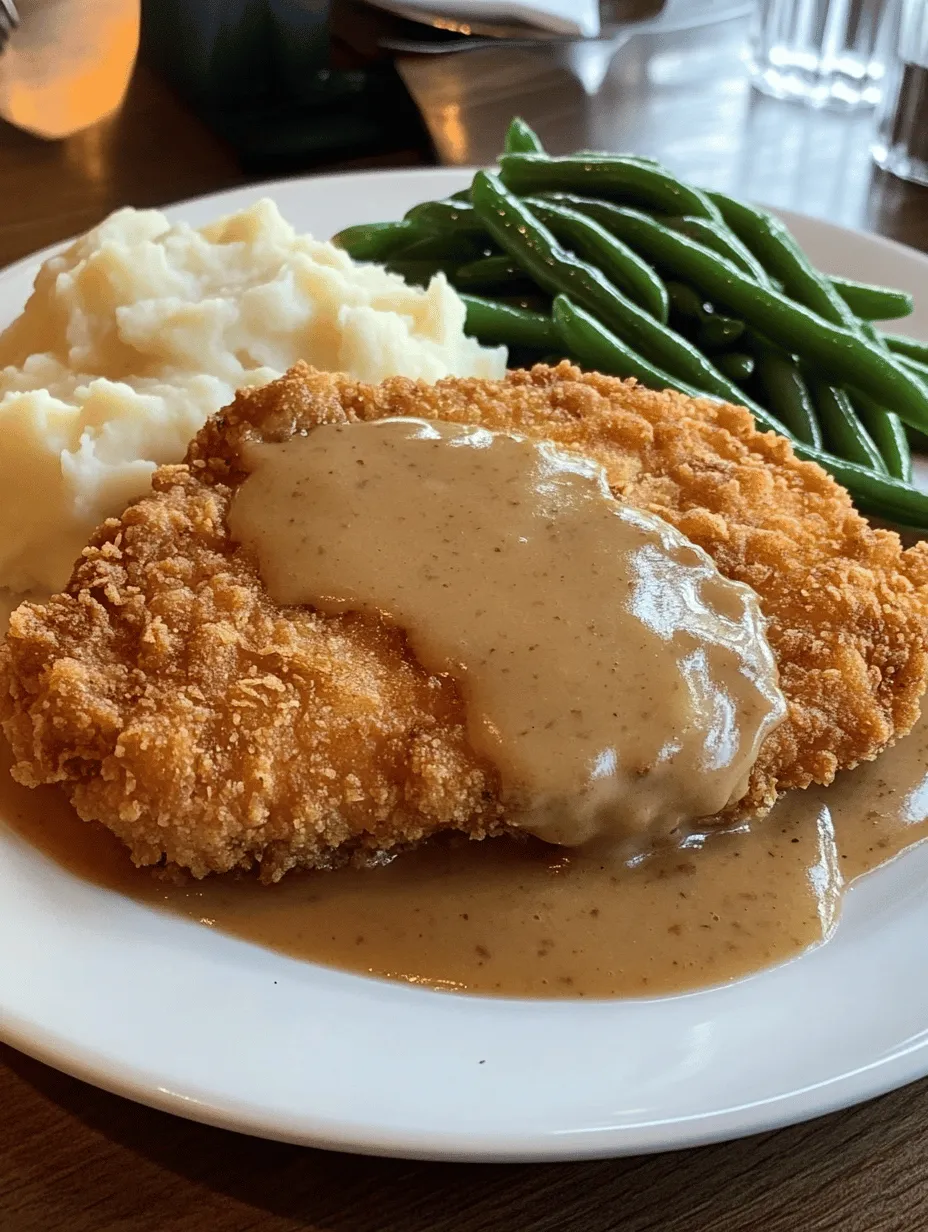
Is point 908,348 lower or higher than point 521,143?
lower

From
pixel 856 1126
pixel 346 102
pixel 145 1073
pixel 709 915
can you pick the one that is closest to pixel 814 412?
pixel 709 915

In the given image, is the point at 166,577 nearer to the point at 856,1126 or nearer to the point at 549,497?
the point at 549,497

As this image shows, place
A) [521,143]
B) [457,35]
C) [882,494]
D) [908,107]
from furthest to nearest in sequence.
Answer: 1. [457,35]
2. [908,107]
3. [521,143]
4. [882,494]

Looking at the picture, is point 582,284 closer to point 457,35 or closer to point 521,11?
point 521,11

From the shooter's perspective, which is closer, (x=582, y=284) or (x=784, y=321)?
(x=784, y=321)

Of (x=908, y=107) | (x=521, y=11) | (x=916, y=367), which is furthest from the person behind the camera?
(x=521, y=11)

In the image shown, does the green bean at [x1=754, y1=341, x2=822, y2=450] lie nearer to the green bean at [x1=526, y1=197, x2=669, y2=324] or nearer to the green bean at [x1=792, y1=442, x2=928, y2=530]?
the green bean at [x1=792, y1=442, x2=928, y2=530]

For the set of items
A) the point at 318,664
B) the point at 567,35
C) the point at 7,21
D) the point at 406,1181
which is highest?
the point at 567,35

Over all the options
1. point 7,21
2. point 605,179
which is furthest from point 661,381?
point 7,21
